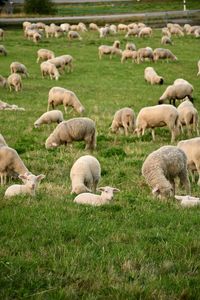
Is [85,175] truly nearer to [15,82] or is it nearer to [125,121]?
[125,121]

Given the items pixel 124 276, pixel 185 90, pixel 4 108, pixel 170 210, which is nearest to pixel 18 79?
pixel 4 108

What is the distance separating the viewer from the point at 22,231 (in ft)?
24.0

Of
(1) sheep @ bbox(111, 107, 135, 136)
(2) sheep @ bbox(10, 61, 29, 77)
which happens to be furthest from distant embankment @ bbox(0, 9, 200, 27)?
(1) sheep @ bbox(111, 107, 135, 136)

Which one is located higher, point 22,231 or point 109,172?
point 22,231

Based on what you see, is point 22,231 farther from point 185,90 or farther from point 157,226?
point 185,90

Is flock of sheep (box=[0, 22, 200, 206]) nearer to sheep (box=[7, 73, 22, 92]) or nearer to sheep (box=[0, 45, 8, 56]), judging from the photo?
sheep (box=[7, 73, 22, 92])

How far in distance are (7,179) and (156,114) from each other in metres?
5.71

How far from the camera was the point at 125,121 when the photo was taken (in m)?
17.7

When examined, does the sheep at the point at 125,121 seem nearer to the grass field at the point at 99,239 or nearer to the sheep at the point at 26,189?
the grass field at the point at 99,239

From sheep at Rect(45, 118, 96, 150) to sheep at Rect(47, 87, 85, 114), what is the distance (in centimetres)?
502

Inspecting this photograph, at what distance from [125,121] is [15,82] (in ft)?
31.8

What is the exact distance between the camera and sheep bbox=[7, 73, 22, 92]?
26.1 meters

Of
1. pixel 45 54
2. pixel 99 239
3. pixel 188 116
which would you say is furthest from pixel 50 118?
pixel 45 54

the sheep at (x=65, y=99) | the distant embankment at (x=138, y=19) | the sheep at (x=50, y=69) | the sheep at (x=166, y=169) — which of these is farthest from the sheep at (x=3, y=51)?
the sheep at (x=166, y=169)
